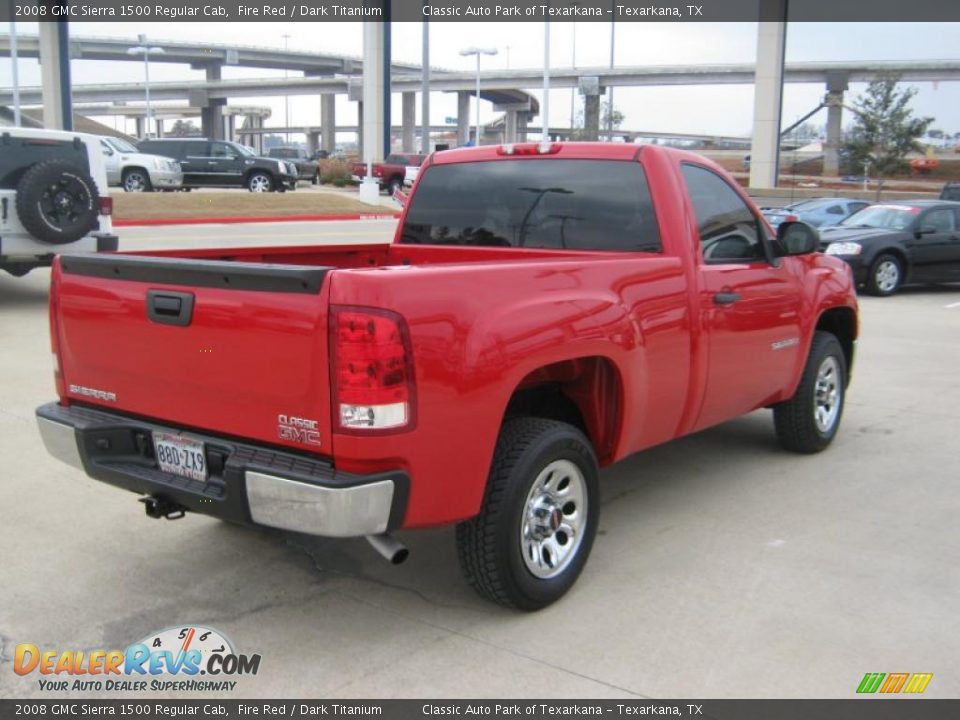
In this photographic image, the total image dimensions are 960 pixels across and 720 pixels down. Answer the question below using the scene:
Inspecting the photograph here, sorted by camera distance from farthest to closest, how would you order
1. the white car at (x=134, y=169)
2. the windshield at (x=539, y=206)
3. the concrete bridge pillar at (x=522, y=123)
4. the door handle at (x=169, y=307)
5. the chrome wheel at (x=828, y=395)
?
the concrete bridge pillar at (x=522, y=123) < the white car at (x=134, y=169) < the chrome wheel at (x=828, y=395) < the windshield at (x=539, y=206) < the door handle at (x=169, y=307)

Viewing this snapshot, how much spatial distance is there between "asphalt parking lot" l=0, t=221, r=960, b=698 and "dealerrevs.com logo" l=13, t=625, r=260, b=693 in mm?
59

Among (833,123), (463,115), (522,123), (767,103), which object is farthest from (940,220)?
(522,123)

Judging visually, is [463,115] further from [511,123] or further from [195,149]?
[195,149]

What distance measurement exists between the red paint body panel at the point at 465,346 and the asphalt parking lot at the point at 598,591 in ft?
1.16

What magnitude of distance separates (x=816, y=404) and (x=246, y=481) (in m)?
4.20

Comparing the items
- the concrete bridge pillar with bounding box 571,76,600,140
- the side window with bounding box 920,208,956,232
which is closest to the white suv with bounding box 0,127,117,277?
the side window with bounding box 920,208,956,232

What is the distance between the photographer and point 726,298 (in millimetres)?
5027

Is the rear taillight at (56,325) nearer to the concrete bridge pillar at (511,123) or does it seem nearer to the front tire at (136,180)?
the front tire at (136,180)

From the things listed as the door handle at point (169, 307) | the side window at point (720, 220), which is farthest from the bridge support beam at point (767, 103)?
the door handle at point (169, 307)

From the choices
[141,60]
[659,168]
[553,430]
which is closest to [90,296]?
[553,430]

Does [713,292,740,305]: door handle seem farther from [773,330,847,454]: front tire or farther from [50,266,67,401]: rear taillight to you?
[50,266,67,401]: rear taillight

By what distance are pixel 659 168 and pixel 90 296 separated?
277 centimetres

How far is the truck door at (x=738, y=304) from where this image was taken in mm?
4992

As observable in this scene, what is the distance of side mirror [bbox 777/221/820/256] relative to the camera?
5.62 metres
